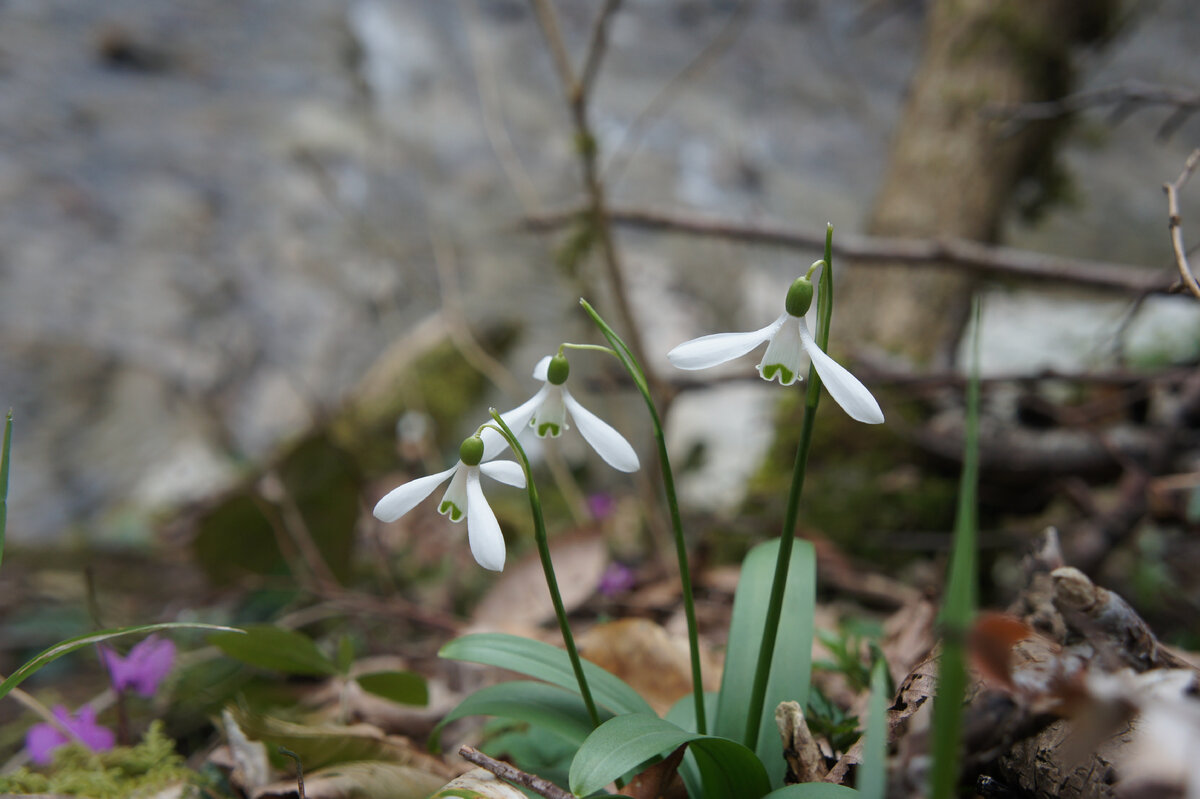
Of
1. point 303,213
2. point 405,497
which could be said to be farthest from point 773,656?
point 303,213

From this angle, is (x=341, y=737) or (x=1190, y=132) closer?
(x=341, y=737)

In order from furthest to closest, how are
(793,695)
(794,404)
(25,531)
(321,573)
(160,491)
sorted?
(160,491)
(25,531)
(794,404)
(321,573)
(793,695)

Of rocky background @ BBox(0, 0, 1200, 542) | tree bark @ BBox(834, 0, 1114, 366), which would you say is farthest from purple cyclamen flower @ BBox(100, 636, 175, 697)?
tree bark @ BBox(834, 0, 1114, 366)

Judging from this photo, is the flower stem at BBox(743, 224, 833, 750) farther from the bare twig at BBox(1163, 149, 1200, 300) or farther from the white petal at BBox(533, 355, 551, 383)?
the bare twig at BBox(1163, 149, 1200, 300)

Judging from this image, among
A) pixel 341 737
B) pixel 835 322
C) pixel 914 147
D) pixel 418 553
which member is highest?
pixel 914 147

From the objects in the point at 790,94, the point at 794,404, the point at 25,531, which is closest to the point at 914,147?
the point at 794,404

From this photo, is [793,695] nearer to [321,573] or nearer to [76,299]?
[321,573]

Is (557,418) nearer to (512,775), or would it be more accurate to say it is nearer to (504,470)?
(504,470)
